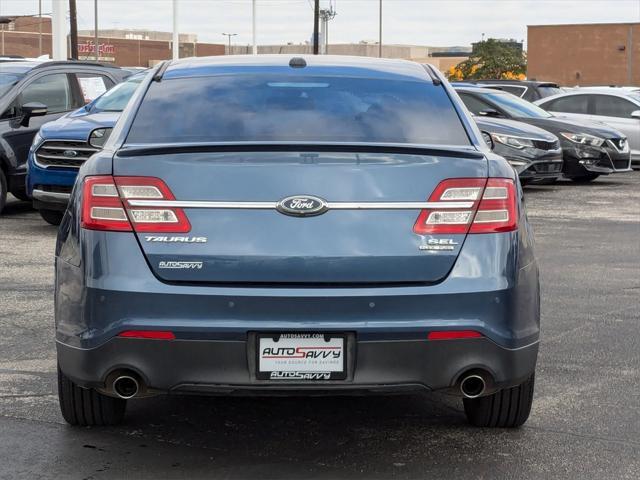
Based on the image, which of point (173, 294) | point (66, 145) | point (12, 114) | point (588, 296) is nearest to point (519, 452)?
point (173, 294)

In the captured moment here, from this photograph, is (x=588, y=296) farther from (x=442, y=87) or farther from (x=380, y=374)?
(x=380, y=374)

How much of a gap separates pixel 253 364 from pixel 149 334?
0.39 m

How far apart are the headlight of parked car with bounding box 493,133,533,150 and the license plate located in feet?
44.0

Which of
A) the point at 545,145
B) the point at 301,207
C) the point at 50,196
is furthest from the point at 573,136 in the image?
the point at 301,207

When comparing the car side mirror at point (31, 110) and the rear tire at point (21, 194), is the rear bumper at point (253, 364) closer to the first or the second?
the car side mirror at point (31, 110)

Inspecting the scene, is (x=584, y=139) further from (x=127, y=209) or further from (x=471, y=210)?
(x=127, y=209)

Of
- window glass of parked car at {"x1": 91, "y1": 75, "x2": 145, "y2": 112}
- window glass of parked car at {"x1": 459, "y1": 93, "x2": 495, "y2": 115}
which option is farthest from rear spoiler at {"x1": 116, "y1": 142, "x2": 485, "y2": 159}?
window glass of parked car at {"x1": 459, "y1": 93, "x2": 495, "y2": 115}

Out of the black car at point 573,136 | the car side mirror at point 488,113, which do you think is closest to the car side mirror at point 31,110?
the car side mirror at point 488,113

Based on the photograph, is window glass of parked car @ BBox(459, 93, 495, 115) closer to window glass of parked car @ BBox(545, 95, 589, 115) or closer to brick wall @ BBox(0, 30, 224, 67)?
window glass of parked car @ BBox(545, 95, 589, 115)

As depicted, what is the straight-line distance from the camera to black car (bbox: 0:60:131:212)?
13.6m

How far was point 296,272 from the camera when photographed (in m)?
4.39

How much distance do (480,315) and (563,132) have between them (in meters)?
15.5

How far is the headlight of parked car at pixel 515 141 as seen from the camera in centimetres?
1748

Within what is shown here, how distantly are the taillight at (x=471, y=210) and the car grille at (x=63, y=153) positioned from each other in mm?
8140
